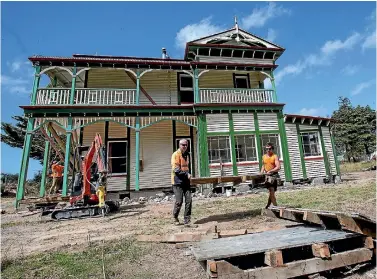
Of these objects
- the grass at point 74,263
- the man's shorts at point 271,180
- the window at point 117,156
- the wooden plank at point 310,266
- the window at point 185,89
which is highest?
the window at point 185,89

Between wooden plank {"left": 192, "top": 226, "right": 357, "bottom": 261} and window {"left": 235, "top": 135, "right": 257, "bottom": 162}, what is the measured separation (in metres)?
11.0

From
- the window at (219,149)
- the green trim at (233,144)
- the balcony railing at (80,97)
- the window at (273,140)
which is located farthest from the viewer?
the window at (273,140)

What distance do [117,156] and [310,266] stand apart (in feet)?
44.5

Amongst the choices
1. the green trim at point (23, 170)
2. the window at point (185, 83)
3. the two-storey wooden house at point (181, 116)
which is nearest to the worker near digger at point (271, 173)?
the two-storey wooden house at point (181, 116)

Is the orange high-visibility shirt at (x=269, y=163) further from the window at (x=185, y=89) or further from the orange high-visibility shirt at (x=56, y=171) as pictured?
the orange high-visibility shirt at (x=56, y=171)

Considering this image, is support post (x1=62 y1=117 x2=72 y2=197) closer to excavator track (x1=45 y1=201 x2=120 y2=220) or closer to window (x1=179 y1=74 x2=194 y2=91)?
excavator track (x1=45 y1=201 x2=120 y2=220)

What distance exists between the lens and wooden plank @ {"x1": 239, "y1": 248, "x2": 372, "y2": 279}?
2754 millimetres

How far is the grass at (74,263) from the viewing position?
11.9ft

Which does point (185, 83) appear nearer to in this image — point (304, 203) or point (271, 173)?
point (304, 203)

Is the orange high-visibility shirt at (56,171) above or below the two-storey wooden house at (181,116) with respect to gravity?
below

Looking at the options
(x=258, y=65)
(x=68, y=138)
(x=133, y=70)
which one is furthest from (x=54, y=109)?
(x=258, y=65)

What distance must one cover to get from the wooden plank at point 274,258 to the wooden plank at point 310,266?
0.16ft

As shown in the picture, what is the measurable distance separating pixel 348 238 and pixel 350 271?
431mm

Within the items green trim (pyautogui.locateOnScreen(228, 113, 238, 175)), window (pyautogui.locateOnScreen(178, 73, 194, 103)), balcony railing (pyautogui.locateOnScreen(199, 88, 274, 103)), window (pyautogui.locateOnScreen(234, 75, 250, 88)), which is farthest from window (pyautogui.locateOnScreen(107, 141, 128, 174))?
window (pyautogui.locateOnScreen(234, 75, 250, 88))
